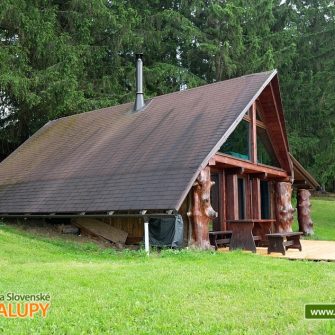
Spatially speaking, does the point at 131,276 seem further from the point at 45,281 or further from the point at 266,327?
the point at 266,327

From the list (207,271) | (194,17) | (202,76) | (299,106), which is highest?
(194,17)

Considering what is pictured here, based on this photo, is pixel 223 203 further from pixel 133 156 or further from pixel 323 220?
pixel 323 220

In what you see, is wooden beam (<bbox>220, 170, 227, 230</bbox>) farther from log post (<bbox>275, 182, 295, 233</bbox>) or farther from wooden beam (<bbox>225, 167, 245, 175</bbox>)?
log post (<bbox>275, 182, 295, 233</bbox>)

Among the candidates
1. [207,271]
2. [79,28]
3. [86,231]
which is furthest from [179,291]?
[79,28]

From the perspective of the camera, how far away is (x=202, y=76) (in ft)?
98.8

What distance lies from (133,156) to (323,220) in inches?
557

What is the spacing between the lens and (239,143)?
1385 cm

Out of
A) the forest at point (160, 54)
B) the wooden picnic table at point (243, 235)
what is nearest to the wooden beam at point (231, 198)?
the wooden picnic table at point (243, 235)

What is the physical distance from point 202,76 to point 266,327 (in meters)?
26.3

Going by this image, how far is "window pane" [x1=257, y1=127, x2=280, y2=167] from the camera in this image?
1529cm

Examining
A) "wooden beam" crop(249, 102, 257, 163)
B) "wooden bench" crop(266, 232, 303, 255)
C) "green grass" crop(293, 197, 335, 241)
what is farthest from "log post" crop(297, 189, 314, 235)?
"wooden bench" crop(266, 232, 303, 255)

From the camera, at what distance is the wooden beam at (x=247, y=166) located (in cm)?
1278

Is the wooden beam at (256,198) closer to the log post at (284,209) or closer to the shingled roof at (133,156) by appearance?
the log post at (284,209)

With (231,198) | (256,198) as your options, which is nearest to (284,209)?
(256,198)
